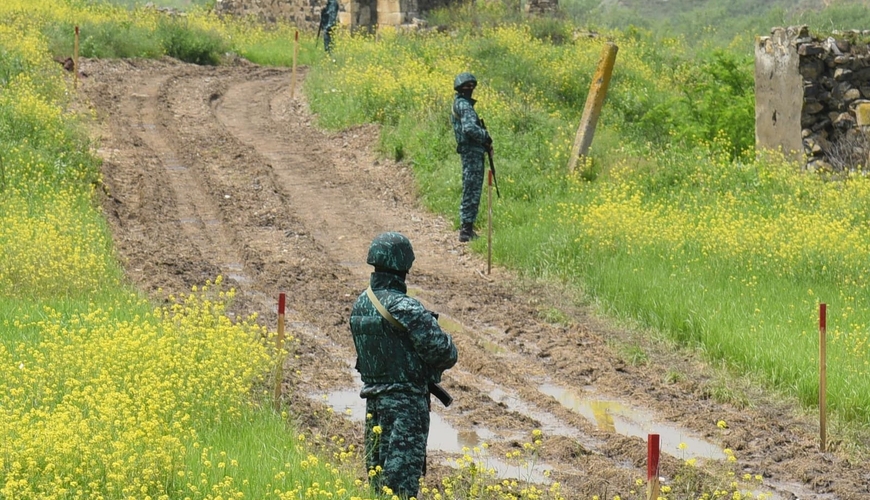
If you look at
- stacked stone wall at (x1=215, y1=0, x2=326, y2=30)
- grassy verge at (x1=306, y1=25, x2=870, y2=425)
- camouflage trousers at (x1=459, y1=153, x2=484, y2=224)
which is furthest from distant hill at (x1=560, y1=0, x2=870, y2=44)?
camouflage trousers at (x1=459, y1=153, x2=484, y2=224)

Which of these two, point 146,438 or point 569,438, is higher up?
point 146,438

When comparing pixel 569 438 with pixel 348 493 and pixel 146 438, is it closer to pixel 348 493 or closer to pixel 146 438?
pixel 348 493

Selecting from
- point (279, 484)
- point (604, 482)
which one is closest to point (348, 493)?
point (279, 484)

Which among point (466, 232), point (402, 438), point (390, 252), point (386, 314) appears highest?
point (390, 252)

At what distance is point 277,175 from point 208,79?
27.3 feet

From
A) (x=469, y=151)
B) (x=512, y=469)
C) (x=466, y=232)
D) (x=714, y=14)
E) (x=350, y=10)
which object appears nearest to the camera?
(x=512, y=469)

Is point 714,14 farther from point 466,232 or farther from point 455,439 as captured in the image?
point 455,439

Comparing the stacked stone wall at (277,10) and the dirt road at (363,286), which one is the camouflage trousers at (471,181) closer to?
the dirt road at (363,286)

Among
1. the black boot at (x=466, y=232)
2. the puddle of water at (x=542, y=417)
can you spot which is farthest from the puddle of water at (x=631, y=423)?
the black boot at (x=466, y=232)

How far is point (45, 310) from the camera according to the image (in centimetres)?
1167

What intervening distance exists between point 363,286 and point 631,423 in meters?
4.71

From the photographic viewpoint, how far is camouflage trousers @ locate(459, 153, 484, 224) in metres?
16.3

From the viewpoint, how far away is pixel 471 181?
1634cm

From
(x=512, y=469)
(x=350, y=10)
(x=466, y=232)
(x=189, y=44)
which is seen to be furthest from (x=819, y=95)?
(x=350, y=10)
